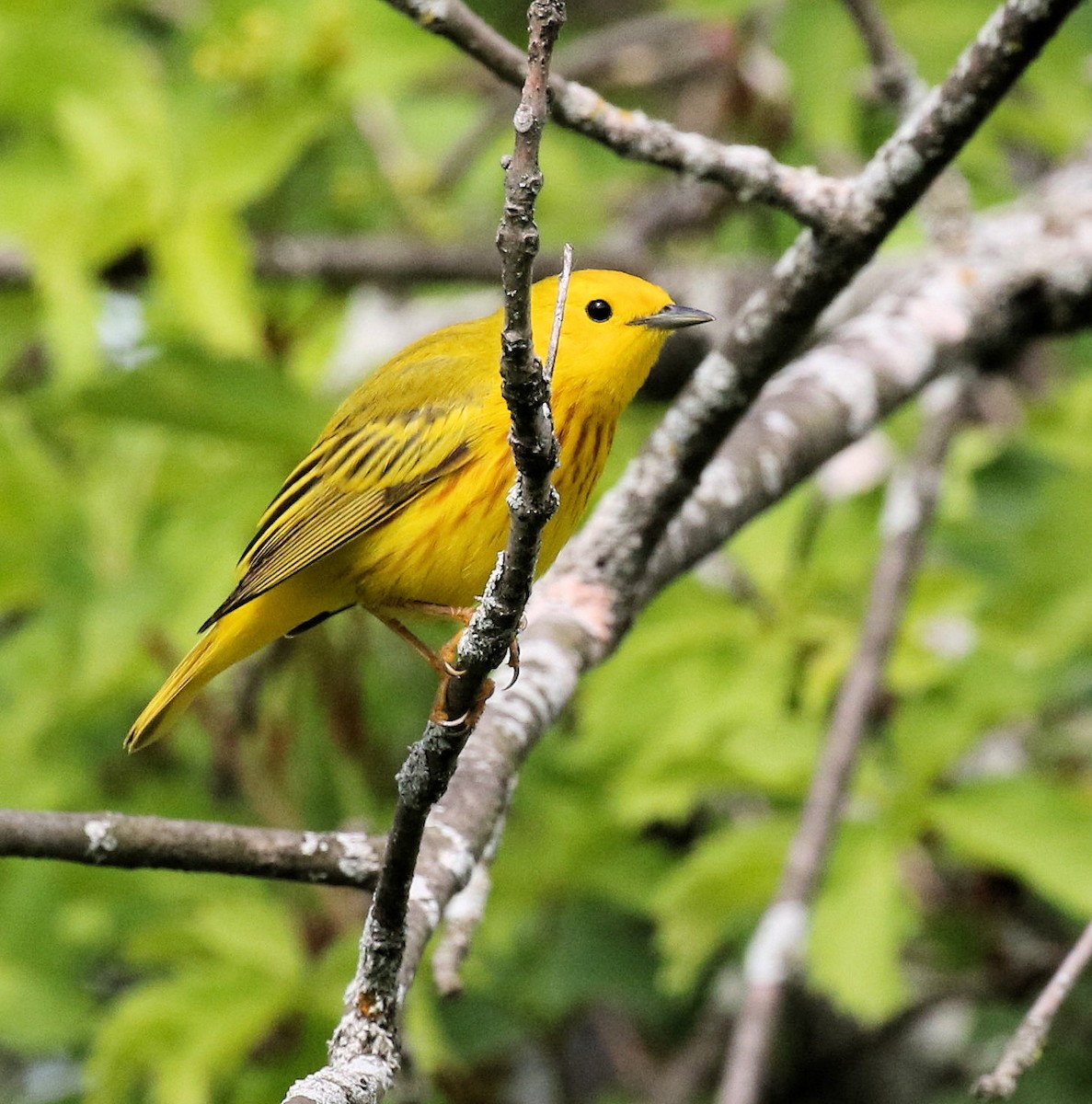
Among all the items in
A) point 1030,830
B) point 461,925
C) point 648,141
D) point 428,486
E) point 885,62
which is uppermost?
point 885,62

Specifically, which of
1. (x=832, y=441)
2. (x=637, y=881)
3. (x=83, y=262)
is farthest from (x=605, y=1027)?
(x=83, y=262)

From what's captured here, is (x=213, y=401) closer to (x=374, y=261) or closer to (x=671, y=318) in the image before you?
(x=671, y=318)

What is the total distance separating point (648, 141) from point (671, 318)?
0.38 metres

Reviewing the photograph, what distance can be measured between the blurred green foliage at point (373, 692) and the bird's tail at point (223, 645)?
1.86 ft

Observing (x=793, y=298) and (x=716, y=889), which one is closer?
(x=793, y=298)

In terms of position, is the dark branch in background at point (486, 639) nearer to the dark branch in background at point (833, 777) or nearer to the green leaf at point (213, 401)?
the dark branch in background at point (833, 777)

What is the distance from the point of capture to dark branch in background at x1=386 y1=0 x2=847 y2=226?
262cm

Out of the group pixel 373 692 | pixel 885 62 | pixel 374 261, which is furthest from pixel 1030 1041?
pixel 374 261

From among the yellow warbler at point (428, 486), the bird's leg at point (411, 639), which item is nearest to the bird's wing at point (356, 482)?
the yellow warbler at point (428, 486)

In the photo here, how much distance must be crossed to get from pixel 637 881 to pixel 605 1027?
104 cm

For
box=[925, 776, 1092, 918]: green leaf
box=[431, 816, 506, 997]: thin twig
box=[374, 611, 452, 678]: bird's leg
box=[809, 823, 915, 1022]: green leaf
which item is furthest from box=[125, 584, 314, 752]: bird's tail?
box=[925, 776, 1092, 918]: green leaf

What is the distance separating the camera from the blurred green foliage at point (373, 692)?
12.4ft

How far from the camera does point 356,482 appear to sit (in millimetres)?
3264

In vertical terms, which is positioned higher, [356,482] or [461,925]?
[356,482]
